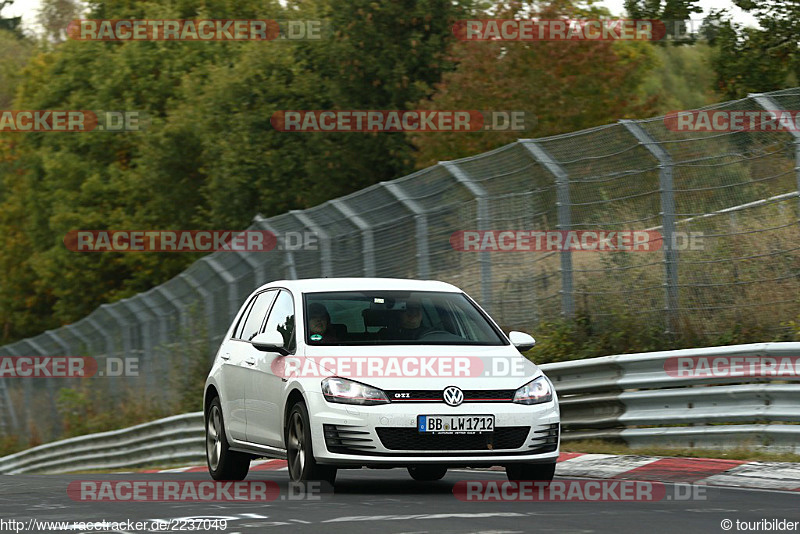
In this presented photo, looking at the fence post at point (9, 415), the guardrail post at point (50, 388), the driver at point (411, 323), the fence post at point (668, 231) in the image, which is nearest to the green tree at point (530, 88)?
the guardrail post at point (50, 388)

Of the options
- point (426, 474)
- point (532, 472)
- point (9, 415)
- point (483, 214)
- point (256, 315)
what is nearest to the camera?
point (532, 472)

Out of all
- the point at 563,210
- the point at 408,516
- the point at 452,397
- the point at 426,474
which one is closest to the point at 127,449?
the point at 563,210

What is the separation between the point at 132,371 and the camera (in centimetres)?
2916

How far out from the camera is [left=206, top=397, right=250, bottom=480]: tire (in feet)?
39.5

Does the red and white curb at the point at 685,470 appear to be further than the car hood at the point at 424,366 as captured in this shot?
Yes

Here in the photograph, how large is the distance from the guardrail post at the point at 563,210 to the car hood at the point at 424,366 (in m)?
5.27

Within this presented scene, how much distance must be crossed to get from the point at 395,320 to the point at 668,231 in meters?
4.35

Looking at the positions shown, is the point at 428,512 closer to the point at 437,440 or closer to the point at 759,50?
the point at 437,440

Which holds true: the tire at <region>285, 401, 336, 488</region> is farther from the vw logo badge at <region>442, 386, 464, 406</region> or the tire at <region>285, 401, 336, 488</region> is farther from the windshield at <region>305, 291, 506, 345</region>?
the vw logo badge at <region>442, 386, 464, 406</region>

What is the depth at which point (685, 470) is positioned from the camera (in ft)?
36.8

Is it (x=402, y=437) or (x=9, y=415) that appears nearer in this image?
(x=402, y=437)

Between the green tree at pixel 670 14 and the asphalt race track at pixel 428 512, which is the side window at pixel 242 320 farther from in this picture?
the green tree at pixel 670 14

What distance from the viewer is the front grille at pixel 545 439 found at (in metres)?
10.1

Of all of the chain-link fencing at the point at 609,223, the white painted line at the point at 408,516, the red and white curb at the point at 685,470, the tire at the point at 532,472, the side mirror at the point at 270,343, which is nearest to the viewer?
the white painted line at the point at 408,516
